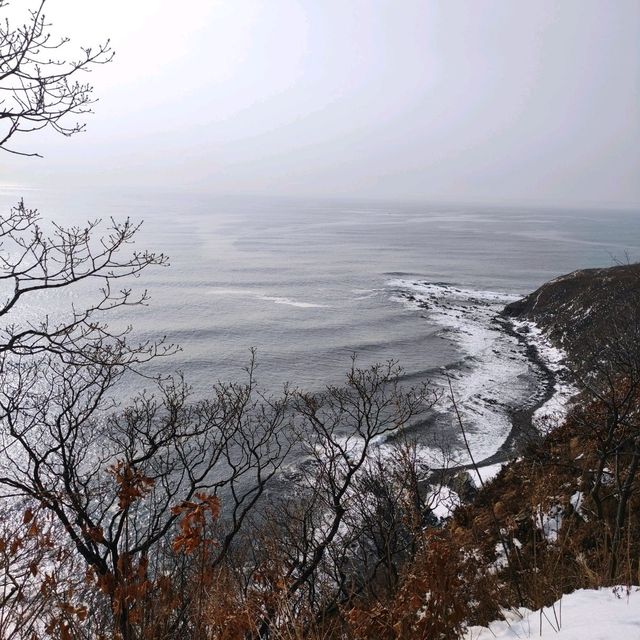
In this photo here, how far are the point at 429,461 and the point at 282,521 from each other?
994 centimetres

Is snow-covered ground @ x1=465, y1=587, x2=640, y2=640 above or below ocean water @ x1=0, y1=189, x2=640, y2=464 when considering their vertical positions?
above

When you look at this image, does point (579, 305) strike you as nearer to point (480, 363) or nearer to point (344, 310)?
point (480, 363)

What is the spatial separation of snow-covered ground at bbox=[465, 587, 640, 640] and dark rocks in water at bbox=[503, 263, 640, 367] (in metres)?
36.9

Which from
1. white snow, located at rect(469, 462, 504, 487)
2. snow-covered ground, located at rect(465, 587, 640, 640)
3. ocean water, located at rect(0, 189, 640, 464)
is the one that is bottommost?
white snow, located at rect(469, 462, 504, 487)

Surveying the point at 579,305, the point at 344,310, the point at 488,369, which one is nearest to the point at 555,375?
the point at 488,369

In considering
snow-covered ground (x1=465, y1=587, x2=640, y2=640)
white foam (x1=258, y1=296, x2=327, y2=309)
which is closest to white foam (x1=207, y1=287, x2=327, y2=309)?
white foam (x1=258, y1=296, x2=327, y2=309)

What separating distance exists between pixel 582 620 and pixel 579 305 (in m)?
55.0

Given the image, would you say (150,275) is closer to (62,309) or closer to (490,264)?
(62,309)

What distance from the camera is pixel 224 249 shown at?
103312 millimetres

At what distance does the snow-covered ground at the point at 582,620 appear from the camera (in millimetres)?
3807

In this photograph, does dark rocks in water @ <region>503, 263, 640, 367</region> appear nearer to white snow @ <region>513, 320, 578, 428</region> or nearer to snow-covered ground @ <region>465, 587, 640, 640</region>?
white snow @ <region>513, 320, 578, 428</region>

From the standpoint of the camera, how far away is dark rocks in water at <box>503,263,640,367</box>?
142ft

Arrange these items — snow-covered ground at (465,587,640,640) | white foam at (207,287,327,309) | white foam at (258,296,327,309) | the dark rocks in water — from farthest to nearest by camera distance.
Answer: white foam at (207,287,327,309) → white foam at (258,296,327,309) → the dark rocks in water → snow-covered ground at (465,587,640,640)

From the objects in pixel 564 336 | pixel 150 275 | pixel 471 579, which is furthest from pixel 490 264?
pixel 471 579
